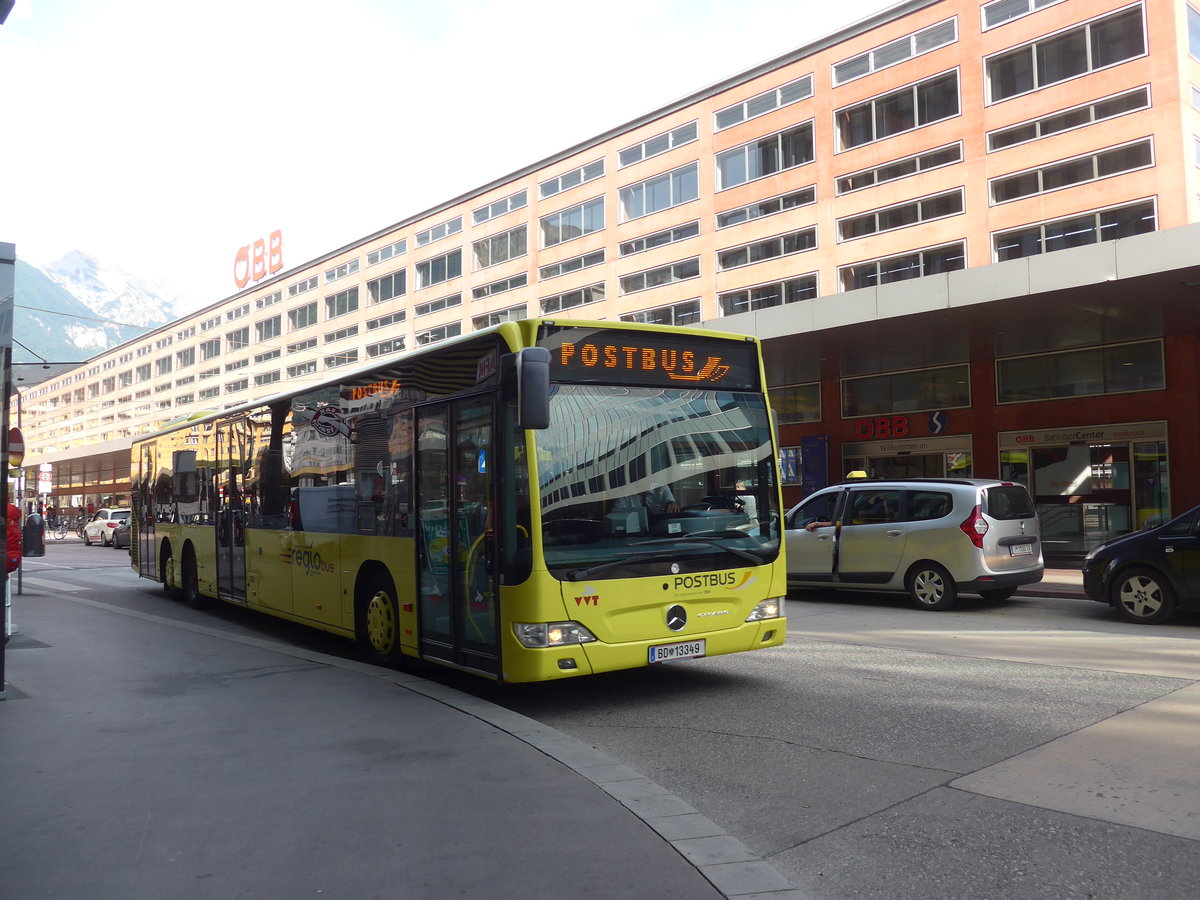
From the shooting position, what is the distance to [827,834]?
175 inches

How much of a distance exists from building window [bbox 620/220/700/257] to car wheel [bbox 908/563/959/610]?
2952 centimetres

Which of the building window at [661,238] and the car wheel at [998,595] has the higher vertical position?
the building window at [661,238]

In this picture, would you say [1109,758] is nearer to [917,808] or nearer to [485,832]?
[917,808]

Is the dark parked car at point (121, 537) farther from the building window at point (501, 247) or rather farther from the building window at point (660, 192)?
the building window at point (660, 192)

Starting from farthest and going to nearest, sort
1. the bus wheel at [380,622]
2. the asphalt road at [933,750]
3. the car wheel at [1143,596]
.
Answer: the car wheel at [1143,596], the bus wheel at [380,622], the asphalt road at [933,750]

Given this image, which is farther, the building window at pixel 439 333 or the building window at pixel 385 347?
the building window at pixel 385 347

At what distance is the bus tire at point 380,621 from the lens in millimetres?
8438

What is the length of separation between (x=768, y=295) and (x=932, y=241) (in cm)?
708

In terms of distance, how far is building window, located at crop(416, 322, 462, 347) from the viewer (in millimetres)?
55844

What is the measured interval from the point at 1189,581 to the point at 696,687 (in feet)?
20.3

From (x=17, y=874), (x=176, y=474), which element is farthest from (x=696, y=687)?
(x=176, y=474)

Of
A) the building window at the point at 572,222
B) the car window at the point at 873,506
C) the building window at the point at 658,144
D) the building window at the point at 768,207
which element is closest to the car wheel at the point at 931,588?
the car window at the point at 873,506

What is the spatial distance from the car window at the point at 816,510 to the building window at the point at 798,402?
13.3 meters

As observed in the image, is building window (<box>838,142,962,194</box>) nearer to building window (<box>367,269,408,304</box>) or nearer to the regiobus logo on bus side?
the regiobus logo on bus side
